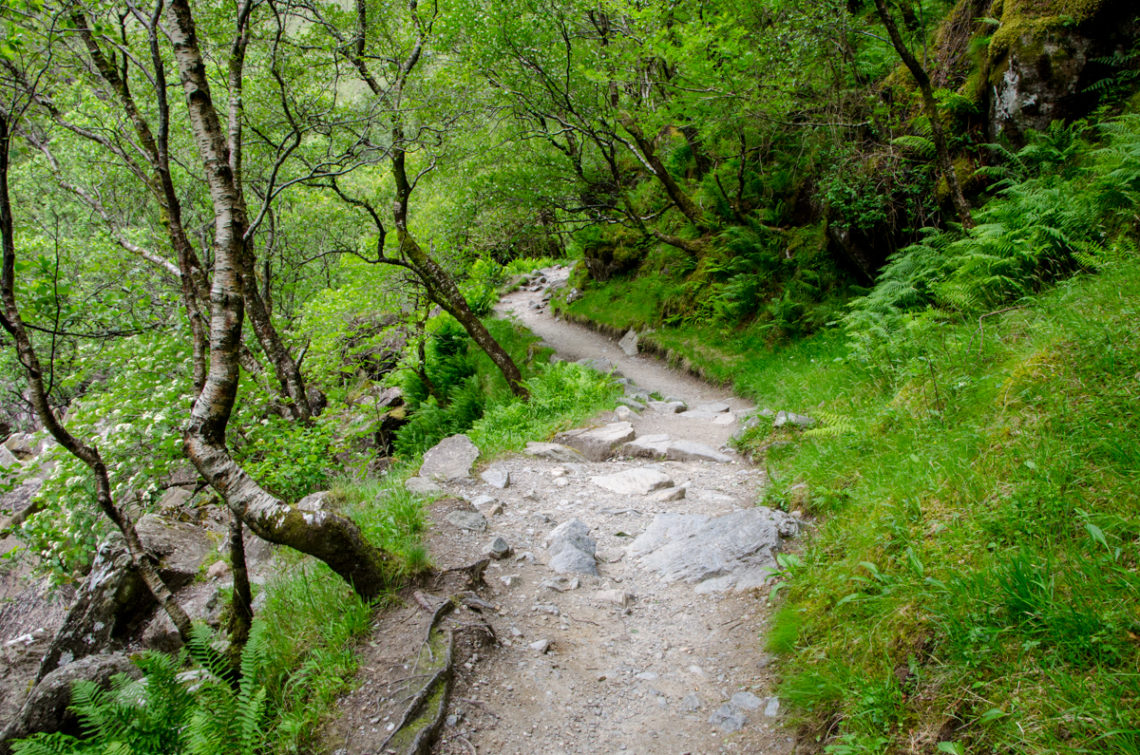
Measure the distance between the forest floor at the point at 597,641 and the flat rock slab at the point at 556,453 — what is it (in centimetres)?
118

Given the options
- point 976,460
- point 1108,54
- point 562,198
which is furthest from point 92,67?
point 1108,54

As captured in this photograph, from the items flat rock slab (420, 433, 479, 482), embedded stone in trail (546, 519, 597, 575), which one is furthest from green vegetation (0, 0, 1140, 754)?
embedded stone in trail (546, 519, 597, 575)

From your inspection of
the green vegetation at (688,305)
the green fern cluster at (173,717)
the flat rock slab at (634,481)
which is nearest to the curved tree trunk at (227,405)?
the green vegetation at (688,305)

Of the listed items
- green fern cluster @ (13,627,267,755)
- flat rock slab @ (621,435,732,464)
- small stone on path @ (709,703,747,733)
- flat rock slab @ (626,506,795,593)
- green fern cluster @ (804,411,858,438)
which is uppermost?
green fern cluster @ (13,627,267,755)

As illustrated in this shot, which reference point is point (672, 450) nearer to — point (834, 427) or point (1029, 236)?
point (834, 427)

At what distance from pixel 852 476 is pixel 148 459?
8.20 meters

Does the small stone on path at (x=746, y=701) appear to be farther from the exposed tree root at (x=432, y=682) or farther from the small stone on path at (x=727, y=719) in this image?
the exposed tree root at (x=432, y=682)

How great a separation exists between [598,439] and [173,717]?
224 inches

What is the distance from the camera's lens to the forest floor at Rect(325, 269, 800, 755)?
10.6 feet

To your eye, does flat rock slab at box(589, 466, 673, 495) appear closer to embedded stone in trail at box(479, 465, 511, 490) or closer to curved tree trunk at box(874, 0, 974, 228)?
embedded stone in trail at box(479, 465, 511, 490)

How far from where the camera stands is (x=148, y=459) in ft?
24.1

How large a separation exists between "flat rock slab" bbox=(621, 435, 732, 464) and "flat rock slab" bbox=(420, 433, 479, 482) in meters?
2.20

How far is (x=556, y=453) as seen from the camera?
8.12 meters

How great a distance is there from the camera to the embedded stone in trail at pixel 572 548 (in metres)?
5.05
